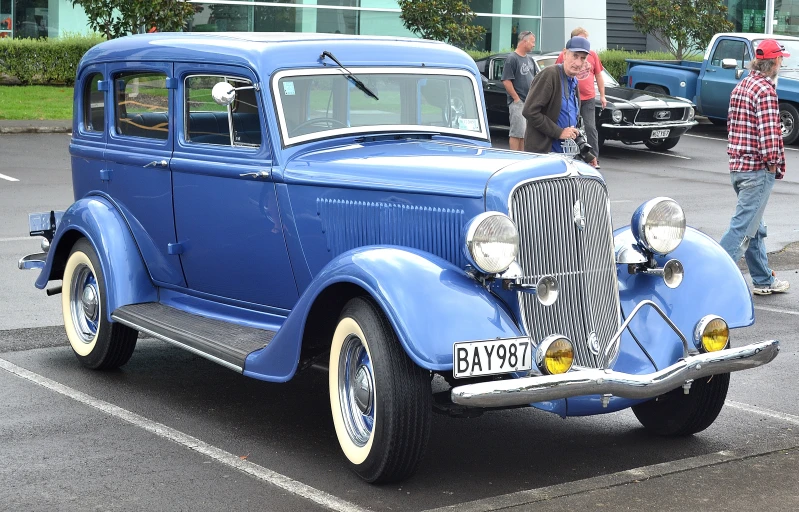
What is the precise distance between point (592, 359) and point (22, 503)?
2.39m

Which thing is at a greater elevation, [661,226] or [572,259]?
[661,226]

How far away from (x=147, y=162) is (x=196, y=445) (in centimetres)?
193

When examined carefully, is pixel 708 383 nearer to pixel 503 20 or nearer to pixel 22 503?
pixel 22 503

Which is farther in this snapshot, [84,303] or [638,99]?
[638,99]

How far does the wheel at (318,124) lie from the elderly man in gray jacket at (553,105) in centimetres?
328

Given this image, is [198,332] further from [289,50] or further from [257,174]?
[289,50]

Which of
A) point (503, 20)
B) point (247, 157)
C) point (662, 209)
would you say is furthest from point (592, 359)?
point (503, 20)

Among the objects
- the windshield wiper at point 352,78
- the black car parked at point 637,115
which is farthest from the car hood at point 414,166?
the black car parked at point 637,115

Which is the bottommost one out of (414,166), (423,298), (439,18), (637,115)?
(423,298)

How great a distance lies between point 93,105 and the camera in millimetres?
7082

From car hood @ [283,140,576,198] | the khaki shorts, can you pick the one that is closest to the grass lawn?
the khaki shorts

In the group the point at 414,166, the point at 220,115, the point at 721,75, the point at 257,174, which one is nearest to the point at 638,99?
the point at 721,75

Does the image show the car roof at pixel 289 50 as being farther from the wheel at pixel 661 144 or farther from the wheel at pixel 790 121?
the wheel at pixel 790 121

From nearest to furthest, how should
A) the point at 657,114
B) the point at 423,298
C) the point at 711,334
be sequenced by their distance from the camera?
the point at 423,298 → the point at 711,334 → the point at 657,114
